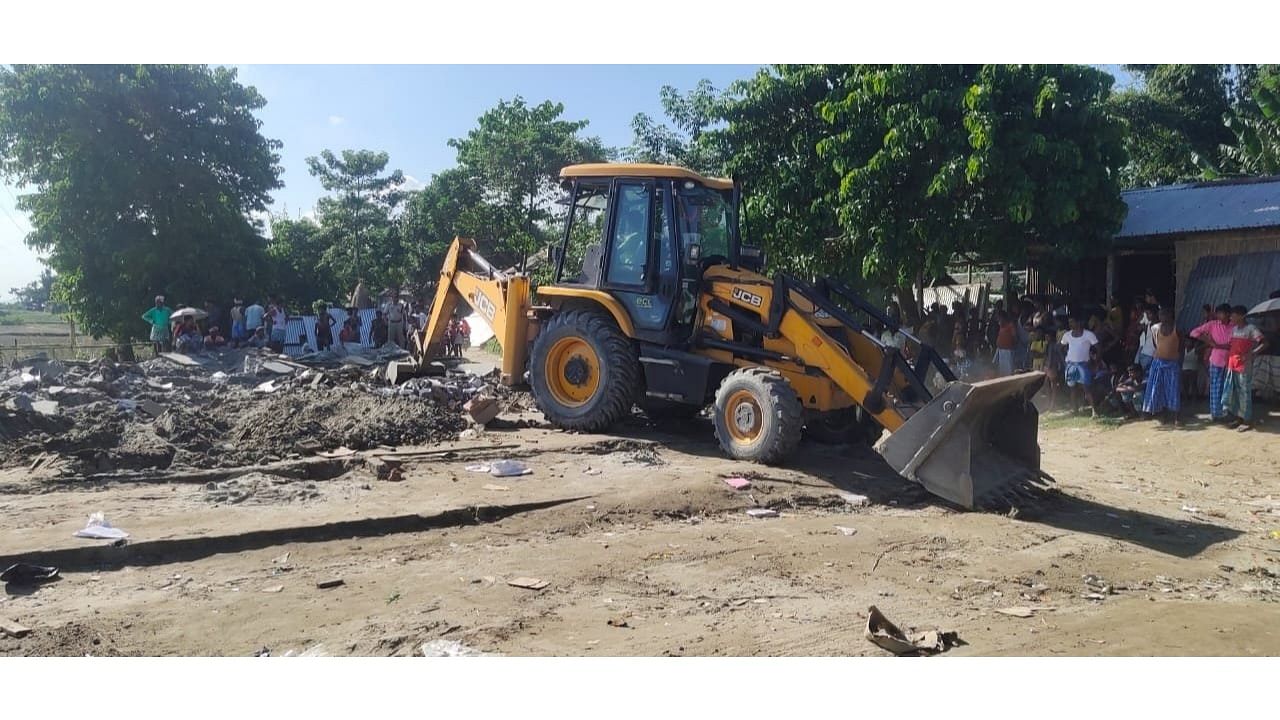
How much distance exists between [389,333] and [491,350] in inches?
237

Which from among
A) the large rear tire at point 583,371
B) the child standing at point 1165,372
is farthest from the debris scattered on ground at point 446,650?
the child standing at point 1165,372

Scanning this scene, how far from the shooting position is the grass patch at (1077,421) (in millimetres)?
12320

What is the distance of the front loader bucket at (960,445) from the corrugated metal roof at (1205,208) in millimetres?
7550

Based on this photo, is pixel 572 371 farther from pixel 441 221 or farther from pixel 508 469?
pixel 441 221

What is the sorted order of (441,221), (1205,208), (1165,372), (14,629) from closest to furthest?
(14,629)
(1165,372)
(1205,208)
(441,221)

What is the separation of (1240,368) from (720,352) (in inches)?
269

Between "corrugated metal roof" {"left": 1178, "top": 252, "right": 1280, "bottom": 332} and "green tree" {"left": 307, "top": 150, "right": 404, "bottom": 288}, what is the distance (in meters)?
22.9

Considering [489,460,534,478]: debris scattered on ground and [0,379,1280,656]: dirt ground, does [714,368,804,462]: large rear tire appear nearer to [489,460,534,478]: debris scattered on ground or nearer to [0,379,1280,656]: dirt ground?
[0,379,1280,656]: dirt ground

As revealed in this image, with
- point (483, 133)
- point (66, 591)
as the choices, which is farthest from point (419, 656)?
point (483, 133)

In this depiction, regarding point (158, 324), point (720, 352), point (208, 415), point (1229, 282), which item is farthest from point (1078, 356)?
point (158, 324)

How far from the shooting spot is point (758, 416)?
827cm

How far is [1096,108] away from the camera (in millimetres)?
12492

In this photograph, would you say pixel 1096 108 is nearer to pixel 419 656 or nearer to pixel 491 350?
pixel 419 656

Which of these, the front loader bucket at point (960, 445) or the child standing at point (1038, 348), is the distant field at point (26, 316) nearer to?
the child standing at point (1038, 348)
